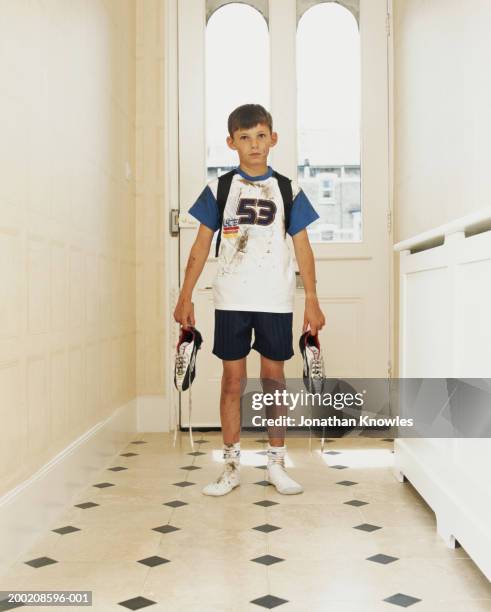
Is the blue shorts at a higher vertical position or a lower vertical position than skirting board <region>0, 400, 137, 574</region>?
higher

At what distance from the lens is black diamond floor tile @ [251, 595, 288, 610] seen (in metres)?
1.70

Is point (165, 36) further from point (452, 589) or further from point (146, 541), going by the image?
point (452, 589)

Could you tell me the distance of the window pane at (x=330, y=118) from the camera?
3.98 metres

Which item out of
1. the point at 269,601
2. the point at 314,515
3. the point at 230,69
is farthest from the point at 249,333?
the point at 230,69

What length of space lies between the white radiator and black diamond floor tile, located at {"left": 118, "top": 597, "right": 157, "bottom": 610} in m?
0.75

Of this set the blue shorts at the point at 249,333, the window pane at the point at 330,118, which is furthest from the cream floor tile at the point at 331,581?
the window pane at the point at 330,118

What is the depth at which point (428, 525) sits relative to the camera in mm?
2311

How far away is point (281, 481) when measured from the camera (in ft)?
9.00

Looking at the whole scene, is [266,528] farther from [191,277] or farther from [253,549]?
[191,277]

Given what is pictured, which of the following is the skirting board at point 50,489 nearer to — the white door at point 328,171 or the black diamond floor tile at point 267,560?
the black diamond floor tile at point 267,560

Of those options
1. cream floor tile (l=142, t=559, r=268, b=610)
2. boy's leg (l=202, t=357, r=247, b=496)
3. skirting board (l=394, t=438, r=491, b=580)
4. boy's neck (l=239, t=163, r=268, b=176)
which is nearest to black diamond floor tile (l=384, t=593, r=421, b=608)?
skirting board (l=394, t=438, r=491, b=580)

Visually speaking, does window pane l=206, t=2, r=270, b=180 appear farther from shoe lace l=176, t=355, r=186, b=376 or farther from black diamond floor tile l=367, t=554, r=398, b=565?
black diamond floor tile l=367, t=554, r=398, b=565

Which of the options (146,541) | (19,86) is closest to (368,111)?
(19,86)

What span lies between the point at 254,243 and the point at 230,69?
166cm
